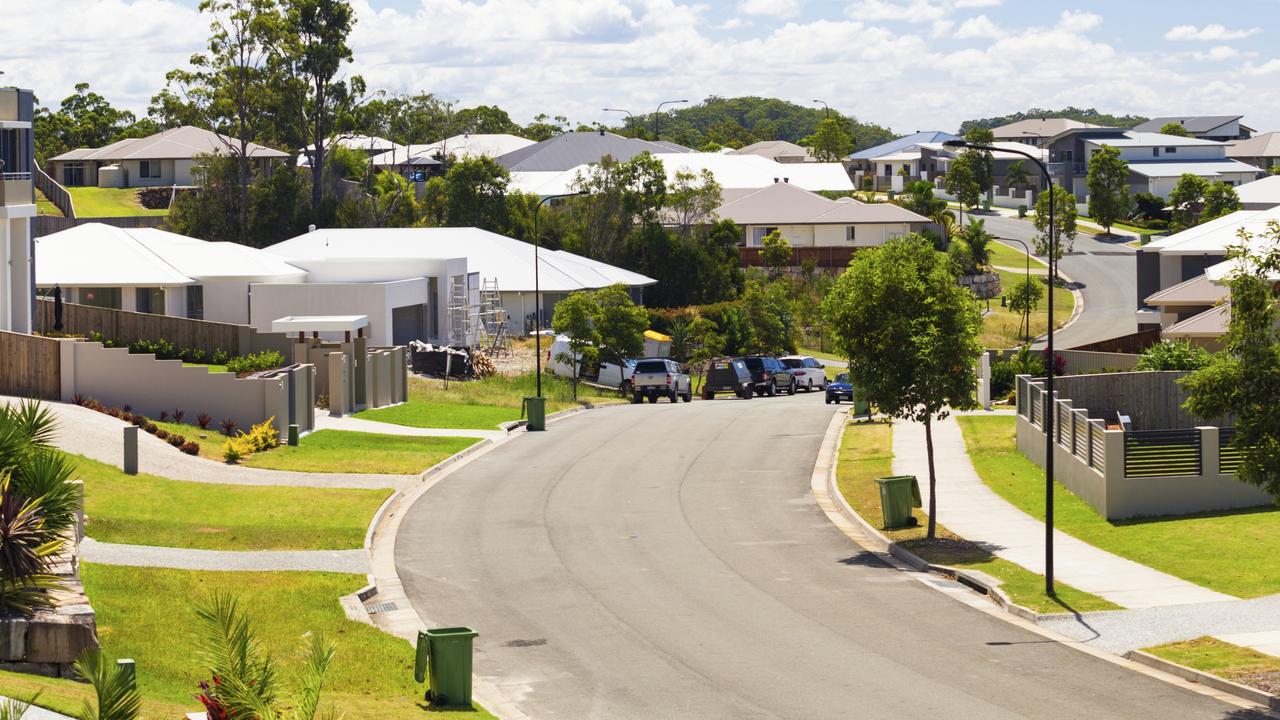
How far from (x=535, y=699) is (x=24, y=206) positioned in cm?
3430

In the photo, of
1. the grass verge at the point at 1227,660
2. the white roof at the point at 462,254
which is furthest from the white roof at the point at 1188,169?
the grass verge at the point at 1227,660

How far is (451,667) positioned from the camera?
17.9 metres

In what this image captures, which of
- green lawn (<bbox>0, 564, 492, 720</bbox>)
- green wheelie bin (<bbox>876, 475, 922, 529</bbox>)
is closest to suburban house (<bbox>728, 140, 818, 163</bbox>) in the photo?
green wheelie bin (<bbox>876, 475, 922, 529</bbox>)

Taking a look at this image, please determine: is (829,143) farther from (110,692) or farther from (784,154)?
(110,692)

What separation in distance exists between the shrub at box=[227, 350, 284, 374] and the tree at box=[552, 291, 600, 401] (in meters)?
17.6

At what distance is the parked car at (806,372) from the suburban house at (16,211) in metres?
36.2

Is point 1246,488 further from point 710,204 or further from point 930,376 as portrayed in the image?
point 710,204

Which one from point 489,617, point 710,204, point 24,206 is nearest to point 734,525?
point 489,617

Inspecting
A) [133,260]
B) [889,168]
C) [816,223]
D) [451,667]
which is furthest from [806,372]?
[889,168]

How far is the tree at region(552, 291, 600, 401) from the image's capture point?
62938 mm

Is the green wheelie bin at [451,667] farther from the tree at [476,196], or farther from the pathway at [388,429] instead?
the tree at [476,196]

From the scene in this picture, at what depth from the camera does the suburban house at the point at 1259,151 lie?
17525cm

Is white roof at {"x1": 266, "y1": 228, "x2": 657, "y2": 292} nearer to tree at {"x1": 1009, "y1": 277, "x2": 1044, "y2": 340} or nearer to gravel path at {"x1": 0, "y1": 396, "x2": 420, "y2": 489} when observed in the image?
tree at {"x1": 1009, "y1": 277, "x2": 1044, "y2": 340}

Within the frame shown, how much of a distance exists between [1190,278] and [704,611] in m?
49.7
